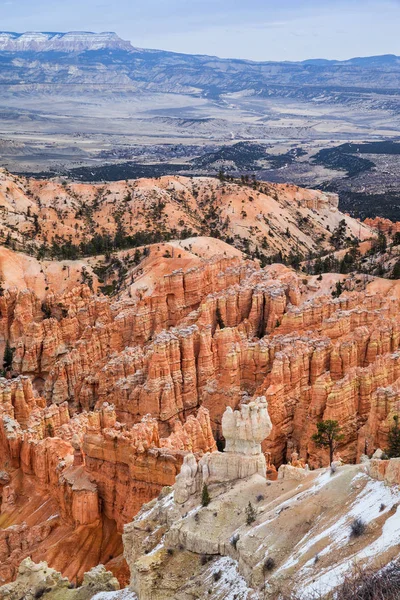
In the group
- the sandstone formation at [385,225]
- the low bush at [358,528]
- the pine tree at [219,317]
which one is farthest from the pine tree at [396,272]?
the low bush at [358,528]

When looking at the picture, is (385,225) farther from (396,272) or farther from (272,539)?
(272,539)

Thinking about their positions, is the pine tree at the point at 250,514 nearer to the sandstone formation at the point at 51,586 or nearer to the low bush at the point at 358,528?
the low bush at the point at 358,528

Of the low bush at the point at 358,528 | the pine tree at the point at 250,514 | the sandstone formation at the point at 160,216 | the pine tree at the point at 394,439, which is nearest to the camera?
the low bush at the point at 358,528

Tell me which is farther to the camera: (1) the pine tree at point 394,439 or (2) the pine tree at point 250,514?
(1) the pine tree at point 394,439

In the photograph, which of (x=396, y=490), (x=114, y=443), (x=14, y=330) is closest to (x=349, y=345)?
(x=114, y=443)

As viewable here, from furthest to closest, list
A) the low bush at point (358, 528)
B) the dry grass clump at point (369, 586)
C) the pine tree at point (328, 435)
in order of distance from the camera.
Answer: the pine tree at point (328, 435), the low bush at point (358, 528), the dry grass clump at point (369, 586)

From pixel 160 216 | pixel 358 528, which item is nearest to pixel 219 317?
pixel 358 528

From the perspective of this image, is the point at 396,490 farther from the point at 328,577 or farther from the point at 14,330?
the point at 14,330

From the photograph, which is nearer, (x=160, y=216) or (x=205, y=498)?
(x=205, y=498)
